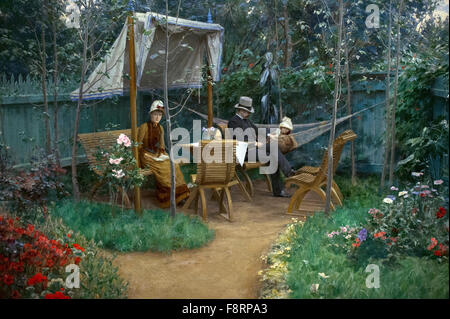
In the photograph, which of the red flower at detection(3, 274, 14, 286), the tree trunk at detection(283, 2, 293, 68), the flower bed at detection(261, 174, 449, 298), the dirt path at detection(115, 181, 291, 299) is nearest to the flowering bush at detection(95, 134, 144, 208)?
the dirt path at detection(115, 181, 291, 299)

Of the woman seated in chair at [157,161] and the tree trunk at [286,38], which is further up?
the tree trunk at [286,38]

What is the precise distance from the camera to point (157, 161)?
6105mm

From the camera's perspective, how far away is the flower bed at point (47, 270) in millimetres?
3078

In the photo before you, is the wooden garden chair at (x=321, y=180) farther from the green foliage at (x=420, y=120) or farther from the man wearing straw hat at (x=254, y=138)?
the man wearing straw hat at (x=254, y=138)

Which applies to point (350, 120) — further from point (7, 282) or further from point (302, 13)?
point (7, 282)

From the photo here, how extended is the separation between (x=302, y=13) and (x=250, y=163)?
3.89 metres

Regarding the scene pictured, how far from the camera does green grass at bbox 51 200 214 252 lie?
4.39m

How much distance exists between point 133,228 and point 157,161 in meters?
1.64

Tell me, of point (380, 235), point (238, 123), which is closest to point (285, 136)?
point (238, 123)

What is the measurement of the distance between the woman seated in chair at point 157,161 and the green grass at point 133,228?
79cm

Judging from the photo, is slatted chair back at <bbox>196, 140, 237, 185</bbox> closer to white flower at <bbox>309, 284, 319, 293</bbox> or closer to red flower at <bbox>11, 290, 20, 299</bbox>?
white flower at <bbox>309, 284, 319, 293</bbox>

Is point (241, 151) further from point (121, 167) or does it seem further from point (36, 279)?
point (36, 279)

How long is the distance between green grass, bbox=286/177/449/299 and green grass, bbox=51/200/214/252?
3.34 feet

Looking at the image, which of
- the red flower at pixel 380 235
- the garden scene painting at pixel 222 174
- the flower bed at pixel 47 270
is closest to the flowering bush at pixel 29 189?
the garden scene painting at pixel 222 174
